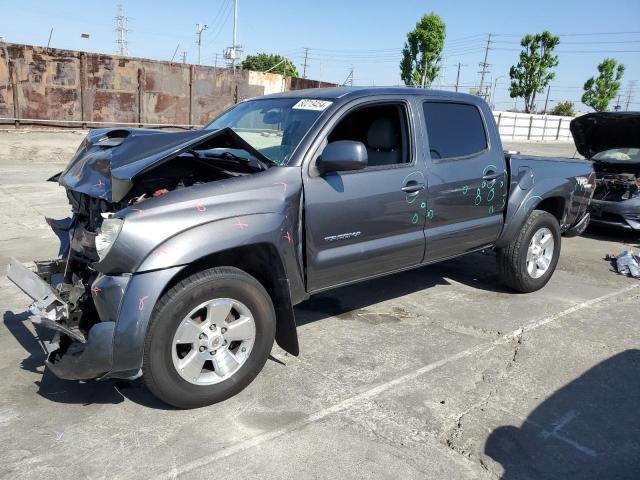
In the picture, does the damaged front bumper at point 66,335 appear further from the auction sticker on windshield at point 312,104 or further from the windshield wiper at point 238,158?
the auction sticker on windshield at point 312,104

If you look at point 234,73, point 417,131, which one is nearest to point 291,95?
point 417,131

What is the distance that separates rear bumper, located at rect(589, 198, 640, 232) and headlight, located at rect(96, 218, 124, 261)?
303 inches

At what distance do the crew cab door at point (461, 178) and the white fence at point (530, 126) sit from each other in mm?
33188

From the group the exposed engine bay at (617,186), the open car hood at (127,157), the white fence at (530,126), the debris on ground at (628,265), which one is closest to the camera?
the open car hood at (127,157)

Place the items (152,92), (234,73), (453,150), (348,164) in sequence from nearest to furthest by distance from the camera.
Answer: (348,164), (453,150), (152,92), (234,73)

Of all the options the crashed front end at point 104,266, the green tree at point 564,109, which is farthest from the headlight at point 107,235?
the green tree at point 564,109

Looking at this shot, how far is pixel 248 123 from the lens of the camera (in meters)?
4.43

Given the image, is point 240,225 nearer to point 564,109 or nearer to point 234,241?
point 234,241

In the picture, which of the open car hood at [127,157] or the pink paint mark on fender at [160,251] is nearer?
the pink paint mark on fender at [160,251]

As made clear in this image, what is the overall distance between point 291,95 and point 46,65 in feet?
51.7

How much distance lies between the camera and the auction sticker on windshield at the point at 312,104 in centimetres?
396

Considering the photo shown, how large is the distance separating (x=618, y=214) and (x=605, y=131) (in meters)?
1.45

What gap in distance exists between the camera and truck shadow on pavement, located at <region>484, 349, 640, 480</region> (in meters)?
2.85

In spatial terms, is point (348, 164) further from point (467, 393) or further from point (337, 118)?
point (467, 393)
